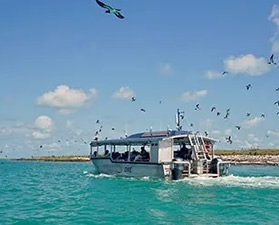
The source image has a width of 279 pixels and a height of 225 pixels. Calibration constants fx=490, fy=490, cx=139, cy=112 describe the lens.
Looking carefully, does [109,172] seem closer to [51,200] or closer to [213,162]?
[213,162]

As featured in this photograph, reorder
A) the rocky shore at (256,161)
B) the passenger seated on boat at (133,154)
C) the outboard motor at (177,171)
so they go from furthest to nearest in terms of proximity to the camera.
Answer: the rocky shore at (256,161), the passenger seated on boat at (133,154), the outboard motor at (177,171)

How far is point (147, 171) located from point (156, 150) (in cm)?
230

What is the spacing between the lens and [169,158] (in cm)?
4694

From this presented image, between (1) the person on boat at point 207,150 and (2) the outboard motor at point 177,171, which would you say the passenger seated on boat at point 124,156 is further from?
(2) the outboard motor at point 177,171

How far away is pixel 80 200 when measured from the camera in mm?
32281

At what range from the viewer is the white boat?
45.6 metres

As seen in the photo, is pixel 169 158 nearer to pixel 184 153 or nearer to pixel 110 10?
pixel 184 153

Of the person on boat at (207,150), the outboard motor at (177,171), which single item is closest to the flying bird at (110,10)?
the outboard motor at (177,171)

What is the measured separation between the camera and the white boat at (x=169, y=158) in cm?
4562

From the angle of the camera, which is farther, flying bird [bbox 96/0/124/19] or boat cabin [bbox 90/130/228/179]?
boat cabin [bbox 90/130/228/179]

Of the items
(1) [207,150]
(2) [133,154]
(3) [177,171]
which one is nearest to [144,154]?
(2) [133,154]

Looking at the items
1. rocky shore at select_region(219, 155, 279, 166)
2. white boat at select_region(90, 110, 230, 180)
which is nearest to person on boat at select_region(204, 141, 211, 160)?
white boat at select_region(90, 110, 230, 180)

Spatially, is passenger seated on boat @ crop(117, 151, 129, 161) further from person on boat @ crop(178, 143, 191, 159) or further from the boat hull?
person on boat @ crop(178, 143, 191, 159)

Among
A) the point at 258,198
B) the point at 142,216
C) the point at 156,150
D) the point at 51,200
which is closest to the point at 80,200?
the point at 51,200
